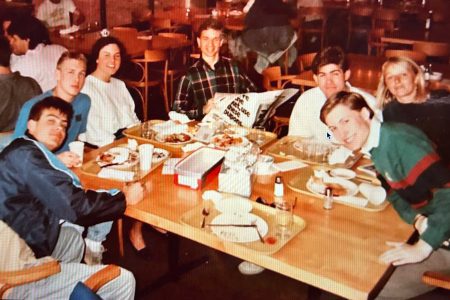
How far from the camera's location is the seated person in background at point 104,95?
3.23m

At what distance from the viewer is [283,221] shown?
197 cm

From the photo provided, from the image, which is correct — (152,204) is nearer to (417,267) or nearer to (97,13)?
(417,267)

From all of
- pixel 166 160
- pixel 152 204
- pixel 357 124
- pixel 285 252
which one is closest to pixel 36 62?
pixel 166 160

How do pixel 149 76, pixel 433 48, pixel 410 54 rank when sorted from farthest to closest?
pixel 149 76 < pixel 433 48 < pixel 410 54

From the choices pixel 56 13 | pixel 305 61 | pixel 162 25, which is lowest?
pixel 305 61

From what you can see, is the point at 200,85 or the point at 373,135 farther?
the point at 200,85

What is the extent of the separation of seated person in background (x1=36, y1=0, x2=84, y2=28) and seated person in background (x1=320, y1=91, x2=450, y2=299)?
158 inches

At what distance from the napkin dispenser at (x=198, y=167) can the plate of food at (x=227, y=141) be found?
16 cm

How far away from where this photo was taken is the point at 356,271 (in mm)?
1699

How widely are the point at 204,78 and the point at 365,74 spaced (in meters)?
1.26

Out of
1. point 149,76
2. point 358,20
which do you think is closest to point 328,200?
point 149,76

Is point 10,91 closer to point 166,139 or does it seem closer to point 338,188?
point 166,139

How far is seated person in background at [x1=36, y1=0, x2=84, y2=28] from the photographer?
221 inches

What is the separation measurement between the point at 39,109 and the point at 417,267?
5.51 ft
